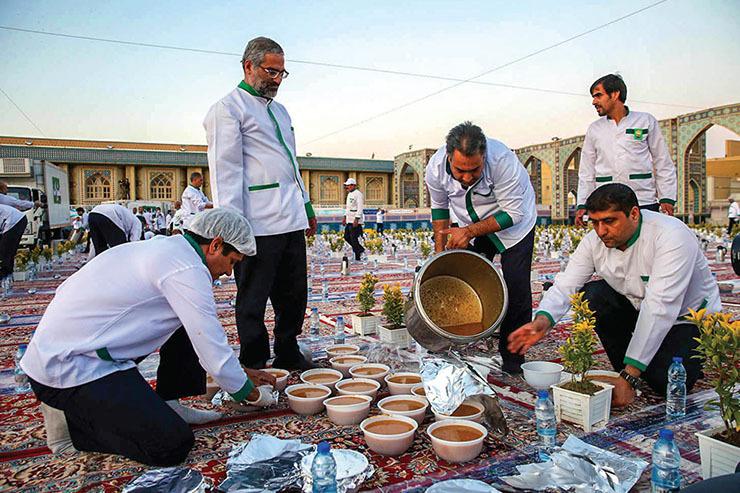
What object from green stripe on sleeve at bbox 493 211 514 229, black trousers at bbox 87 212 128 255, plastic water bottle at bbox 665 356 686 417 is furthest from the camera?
black trousers at bbox 87 212 128 255

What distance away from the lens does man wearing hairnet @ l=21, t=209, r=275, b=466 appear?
1.63 m

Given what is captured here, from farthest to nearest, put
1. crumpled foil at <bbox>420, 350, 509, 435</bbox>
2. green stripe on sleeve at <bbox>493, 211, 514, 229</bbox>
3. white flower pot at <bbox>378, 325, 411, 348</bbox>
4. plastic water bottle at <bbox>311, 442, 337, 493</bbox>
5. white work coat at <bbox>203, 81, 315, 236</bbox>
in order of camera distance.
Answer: white flower pot at <bbox>378, 325, 411, 348</bbox>
green stripe on sleeve at <bbox>493, 211, 514, 229</bbox>
white work coat at <bbox>203, 81, 315, 236</bbox>
crumpled foil at <bbox>420, 350, 509, 435</bbox>
plastic water bottle at <bbox>311, 442, 337, 493</bbox>

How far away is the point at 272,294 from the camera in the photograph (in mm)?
2850

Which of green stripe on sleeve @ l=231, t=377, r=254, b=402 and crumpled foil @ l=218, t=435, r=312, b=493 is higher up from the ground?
green stripe on sleeve @ l=231, t=377, r=254, b=402

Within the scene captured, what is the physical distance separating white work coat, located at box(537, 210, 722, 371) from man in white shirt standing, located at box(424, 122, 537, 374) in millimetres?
305

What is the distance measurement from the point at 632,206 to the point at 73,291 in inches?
85.5

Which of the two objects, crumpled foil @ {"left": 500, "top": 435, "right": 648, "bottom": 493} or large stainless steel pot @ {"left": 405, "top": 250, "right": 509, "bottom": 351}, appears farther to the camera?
large stainless steel pot @ {"left": 405, "top": 250, "right": 509, "bottom": 351}

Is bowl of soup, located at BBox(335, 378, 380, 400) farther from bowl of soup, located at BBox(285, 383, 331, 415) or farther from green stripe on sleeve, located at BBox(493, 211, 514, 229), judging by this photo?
green stripe on sleeve, located at BBox(493, 211, 514, 229)

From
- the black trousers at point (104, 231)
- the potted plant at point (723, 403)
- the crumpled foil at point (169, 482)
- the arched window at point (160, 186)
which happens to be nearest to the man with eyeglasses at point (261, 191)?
the crumpled foil at point (169, 482)

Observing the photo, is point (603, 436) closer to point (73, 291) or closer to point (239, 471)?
point (239, 471)

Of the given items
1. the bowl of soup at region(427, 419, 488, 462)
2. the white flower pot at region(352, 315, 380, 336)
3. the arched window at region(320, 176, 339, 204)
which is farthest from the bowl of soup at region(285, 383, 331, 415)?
the arched window at region(320, 176, 339, 204)

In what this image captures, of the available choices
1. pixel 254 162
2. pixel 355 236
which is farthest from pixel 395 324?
pixel 355 236

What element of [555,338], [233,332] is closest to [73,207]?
[233,332]

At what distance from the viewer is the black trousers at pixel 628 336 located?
88.0 inches
